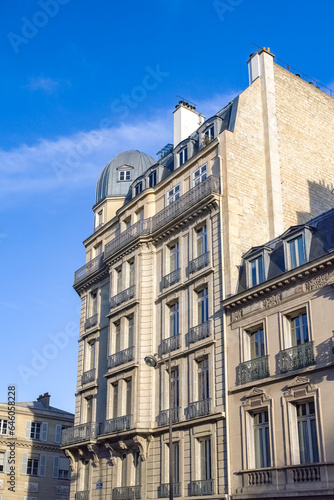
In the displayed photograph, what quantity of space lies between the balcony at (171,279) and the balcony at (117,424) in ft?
21.3

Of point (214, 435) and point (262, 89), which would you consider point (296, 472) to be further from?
point (262, 89)

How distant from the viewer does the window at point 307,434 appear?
824 inches

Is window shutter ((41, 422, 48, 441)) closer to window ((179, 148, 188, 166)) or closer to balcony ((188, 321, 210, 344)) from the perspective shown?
balcony ((188, 321, 210, 344))

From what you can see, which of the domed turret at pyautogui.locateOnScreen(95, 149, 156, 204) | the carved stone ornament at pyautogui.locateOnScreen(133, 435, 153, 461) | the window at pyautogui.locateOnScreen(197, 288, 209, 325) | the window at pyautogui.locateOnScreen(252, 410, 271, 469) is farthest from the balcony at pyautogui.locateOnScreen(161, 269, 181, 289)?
the domed turret at pyautogui.locateOnScreen(95, 149, 156, 204)

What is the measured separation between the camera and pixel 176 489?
26484mm

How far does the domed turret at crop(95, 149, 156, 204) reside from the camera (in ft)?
132

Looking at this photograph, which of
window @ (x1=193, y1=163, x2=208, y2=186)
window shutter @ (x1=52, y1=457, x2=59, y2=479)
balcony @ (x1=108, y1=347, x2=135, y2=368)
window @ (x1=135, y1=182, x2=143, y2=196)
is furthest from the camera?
window shutter @ (x1=52, y1=457, x2=59, y2=479)

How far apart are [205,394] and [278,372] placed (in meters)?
4.75

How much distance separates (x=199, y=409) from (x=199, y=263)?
6.58 metres

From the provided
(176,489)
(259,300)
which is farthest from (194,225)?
(176,489)

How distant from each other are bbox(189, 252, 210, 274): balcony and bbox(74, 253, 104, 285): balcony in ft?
30.1

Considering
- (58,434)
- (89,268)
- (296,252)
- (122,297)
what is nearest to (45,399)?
(58,434)

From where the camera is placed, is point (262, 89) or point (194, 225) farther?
point (262, 89)

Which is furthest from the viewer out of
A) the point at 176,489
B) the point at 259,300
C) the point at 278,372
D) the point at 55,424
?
the point at 55,424
